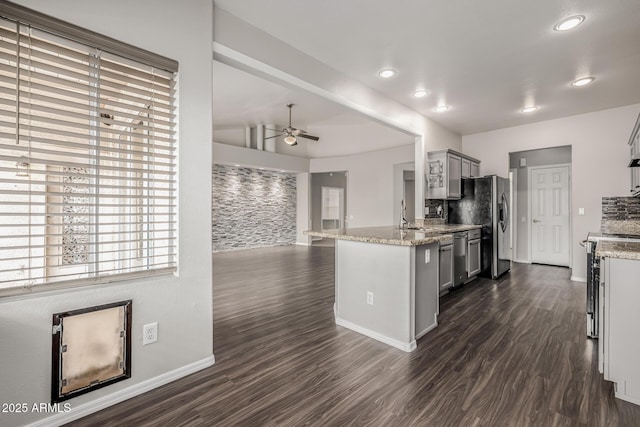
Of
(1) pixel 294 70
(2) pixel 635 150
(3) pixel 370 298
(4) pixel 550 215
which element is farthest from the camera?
(4) pixel 550 215

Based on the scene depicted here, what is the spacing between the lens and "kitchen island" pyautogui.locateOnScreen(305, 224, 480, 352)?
251 centimetres

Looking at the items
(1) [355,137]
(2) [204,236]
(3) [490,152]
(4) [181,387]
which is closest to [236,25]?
(2) [204,236]

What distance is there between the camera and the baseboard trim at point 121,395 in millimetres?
1593

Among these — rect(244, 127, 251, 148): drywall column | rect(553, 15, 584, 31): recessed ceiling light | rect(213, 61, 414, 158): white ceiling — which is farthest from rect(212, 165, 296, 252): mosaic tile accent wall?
rect(553, 15, 584, 31): recessed ceiling light

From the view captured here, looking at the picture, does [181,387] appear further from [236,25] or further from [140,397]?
[236,25]

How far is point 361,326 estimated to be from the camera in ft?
9.36

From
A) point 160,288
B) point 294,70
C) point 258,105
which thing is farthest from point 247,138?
point 160,288

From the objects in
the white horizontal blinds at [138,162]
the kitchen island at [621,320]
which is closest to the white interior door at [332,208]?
the white horizontal blinds at [138,162]

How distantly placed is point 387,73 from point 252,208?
618 centimetres

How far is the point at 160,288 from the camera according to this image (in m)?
1.95

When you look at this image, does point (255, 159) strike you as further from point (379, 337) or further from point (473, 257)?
point (379, 337)

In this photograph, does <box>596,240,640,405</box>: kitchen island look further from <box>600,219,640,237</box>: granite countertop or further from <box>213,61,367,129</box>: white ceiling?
<box>600,219,640,237</box>: granite countertop

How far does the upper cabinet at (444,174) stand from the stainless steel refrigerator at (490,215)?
0.84 feet

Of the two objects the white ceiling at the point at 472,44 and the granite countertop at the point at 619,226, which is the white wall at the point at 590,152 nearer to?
the granite countertop at the point at 619,226
